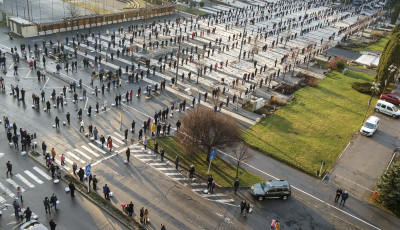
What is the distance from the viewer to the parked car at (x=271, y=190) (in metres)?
25.0

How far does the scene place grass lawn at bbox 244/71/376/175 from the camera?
31.2m

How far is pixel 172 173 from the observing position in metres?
26.9

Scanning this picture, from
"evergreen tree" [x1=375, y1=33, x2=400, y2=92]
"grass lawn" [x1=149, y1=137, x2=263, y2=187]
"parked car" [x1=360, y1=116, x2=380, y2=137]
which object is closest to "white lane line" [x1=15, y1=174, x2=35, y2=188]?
"grass lawn" [x1=149, y1=137, x2=263, y2=187]

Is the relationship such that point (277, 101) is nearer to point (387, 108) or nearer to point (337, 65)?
point (387, 108)

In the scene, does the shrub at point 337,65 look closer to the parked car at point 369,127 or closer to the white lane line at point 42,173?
the parked car at point 369,127

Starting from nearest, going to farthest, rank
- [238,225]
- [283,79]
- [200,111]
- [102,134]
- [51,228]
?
[51,228] < [238,225] < [200,111] < [102,134] < [283,79]

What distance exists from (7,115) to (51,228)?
15.6m

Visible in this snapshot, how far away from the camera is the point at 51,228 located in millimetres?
19938

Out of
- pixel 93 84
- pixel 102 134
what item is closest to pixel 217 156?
pixel 102 134

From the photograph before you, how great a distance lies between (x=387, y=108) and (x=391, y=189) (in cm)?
1826

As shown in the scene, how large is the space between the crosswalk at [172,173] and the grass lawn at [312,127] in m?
7.58

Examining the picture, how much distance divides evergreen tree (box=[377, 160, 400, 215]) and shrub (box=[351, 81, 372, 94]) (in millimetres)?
23224

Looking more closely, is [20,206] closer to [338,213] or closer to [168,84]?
[338,213]

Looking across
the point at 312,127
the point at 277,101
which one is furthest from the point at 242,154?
the point at 277,101
